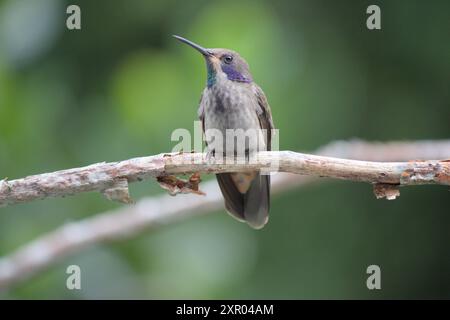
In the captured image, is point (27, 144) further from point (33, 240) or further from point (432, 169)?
point (432, 169)

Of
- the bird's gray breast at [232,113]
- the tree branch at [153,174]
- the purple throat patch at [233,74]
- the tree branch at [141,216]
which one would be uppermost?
the purple throat patch at [233,74]

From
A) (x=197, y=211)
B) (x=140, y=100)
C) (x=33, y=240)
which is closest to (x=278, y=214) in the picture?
(x=197, y=211)

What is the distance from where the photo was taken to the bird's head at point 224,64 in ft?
17.0

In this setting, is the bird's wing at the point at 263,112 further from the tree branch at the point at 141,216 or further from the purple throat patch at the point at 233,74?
the tree branch at the point at 141,216

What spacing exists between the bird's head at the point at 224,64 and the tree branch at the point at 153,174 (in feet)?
3.77

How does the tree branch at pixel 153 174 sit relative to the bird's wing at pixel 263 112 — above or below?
below

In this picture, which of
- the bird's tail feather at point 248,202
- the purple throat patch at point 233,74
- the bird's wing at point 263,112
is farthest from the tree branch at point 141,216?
the purple throat patch at point 233,74

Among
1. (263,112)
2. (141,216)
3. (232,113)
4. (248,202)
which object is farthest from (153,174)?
(141,216)

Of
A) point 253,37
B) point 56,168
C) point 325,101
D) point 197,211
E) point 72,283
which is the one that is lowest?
point 72,283

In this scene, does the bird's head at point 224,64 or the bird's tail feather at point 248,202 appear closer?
the bird's head at point 224,64

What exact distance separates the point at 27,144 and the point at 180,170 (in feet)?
6.52

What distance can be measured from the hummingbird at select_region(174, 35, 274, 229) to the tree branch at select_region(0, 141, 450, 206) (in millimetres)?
540

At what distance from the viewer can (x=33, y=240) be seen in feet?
19.3

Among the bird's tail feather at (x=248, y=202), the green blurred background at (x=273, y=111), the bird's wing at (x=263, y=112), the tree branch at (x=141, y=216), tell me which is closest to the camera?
the bird's wing at (x=263, y=112)
